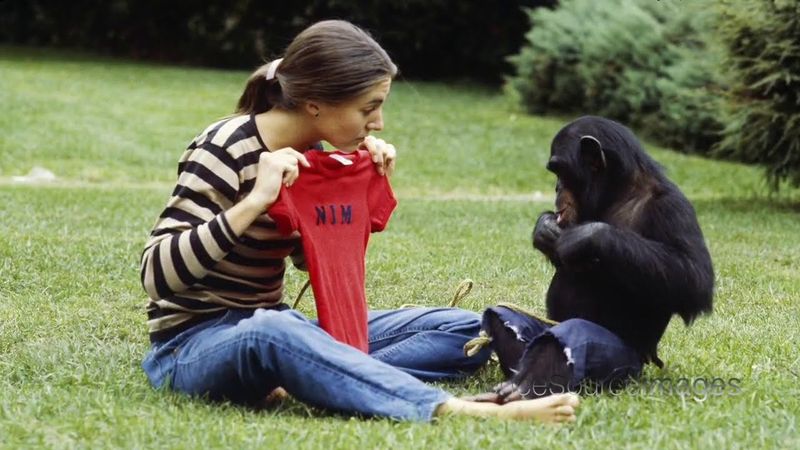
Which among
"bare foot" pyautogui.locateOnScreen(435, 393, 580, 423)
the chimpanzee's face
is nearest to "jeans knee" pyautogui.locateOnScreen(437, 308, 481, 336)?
the chimpanzee's face

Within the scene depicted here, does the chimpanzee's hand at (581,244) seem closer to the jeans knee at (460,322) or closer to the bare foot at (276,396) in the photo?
the jeans knee at (460,322)

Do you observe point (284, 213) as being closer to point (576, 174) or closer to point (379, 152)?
point (379, 152)

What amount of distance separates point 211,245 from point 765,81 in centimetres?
→ 799

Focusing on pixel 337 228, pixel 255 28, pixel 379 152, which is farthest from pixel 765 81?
pixel 255 28

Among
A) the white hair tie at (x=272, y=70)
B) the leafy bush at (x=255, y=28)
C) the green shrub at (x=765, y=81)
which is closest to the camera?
the white hair tie at (x=272, y=70)

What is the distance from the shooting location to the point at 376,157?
4.28 metres

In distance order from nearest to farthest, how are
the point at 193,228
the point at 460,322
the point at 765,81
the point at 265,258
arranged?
the point at 193,228 < the point at 265,258 < the point at 460,322 < the point at 765,81

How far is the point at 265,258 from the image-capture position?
420 cm

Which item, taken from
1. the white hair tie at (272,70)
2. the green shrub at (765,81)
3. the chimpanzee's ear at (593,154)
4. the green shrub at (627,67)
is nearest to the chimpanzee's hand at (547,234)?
the chimpanzee's ear at (593,154)

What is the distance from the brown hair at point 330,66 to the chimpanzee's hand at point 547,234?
31.3 inches

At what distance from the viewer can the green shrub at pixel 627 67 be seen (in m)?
15.8

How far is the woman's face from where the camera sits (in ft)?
13.4

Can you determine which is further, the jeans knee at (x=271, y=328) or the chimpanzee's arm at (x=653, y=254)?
the chimpanzee's arm at (x=653, y=254)

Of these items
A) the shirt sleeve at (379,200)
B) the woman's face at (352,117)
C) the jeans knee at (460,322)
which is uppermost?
the woman's face at (352,117)
